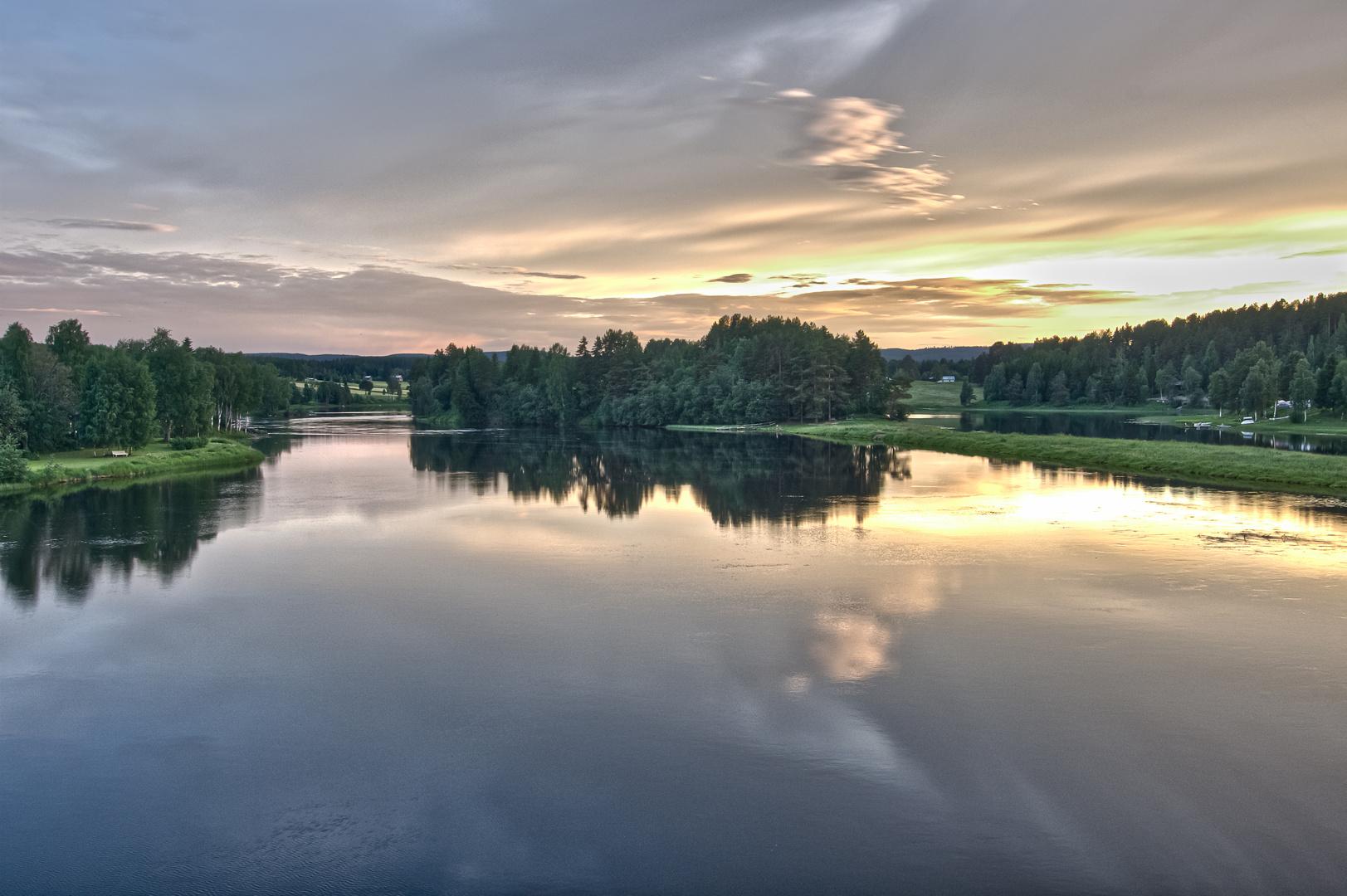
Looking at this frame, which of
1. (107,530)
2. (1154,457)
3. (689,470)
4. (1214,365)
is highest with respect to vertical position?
(1214,365)

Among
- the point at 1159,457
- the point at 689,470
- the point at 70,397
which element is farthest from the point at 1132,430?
the point at 70,397

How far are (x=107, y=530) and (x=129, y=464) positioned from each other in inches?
1018

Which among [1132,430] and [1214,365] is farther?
[1214,365]

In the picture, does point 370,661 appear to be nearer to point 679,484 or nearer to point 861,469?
point 679,484

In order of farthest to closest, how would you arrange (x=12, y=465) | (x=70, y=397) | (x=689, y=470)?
1. (x=70, y=397)
2. (x=689, y=470)
3. (x=12, y=465)

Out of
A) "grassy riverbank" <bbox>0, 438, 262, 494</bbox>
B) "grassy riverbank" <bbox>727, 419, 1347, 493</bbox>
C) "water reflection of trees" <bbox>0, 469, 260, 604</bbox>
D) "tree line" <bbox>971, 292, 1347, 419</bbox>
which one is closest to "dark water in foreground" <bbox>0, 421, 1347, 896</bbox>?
"water reflection of trees" <bbox>0, 469, 260, 604</bbox>

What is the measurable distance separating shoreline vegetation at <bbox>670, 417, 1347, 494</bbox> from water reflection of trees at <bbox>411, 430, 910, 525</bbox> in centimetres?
615

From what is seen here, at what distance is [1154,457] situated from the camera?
55906mm

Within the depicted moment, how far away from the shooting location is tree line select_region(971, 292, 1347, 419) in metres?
115

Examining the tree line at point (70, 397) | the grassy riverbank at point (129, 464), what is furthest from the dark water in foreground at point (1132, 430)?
the tree line at point (70, 397)

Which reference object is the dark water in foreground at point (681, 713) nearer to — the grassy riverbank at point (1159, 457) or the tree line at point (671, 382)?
the grassy riverbank at point (1159, 457)

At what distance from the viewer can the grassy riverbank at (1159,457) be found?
4616 centimetres

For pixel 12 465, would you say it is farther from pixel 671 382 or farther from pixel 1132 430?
pixel 1132 430

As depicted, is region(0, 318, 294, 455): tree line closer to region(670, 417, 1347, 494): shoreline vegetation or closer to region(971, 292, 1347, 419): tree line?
region(670, 417, 1347, 494): shoreline vegetation
